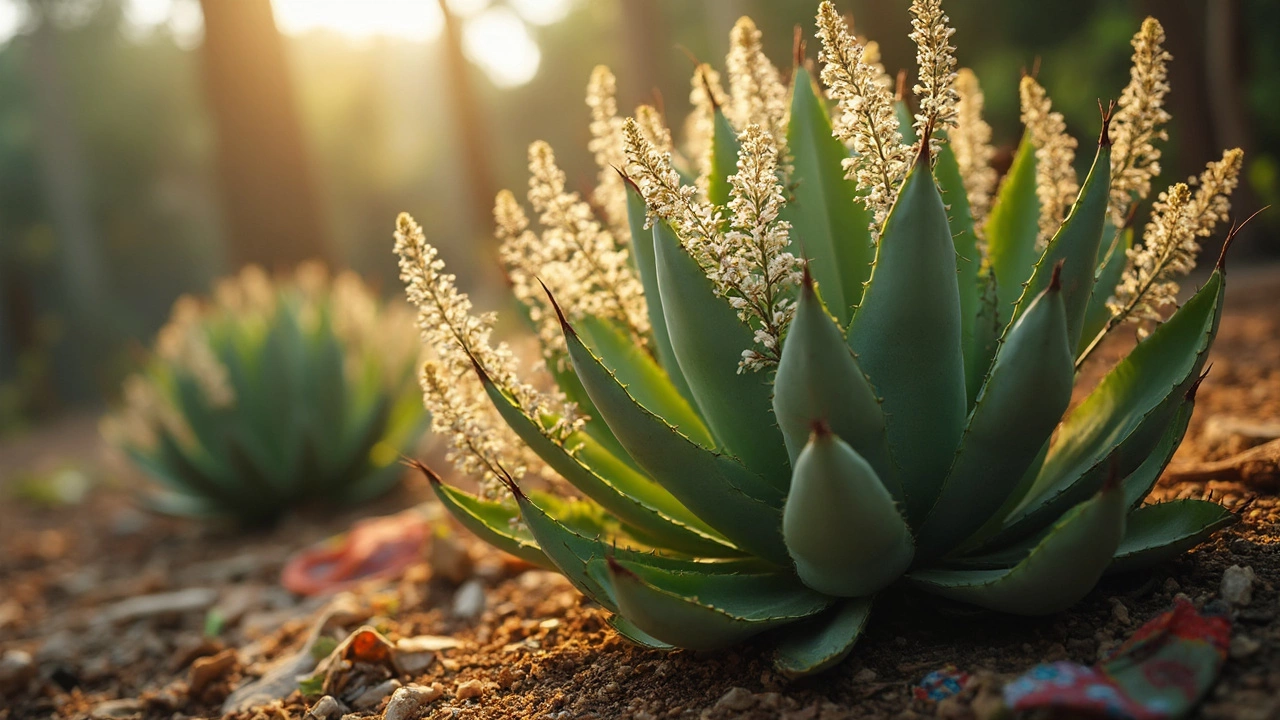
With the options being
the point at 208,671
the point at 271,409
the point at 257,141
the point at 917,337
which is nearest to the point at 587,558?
the point at 917,337

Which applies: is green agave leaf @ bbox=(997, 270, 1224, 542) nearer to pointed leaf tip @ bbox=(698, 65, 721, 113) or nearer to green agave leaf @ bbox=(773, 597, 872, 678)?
green agave leaf @ bbox=(773, 597, 872, 678)

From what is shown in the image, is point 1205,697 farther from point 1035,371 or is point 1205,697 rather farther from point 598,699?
point 598,699

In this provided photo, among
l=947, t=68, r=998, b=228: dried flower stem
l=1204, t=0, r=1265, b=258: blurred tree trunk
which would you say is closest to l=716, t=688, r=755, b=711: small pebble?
l=947, t=68, r=998, b=228: dried flower stem

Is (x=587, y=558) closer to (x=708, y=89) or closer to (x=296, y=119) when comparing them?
(x=708, y=89)

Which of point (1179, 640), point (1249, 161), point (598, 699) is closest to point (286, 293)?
point (598, 699)

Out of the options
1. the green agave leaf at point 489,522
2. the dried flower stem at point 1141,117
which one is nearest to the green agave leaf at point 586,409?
the green agave leaf at point 489,522
